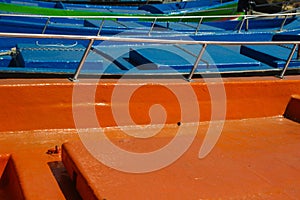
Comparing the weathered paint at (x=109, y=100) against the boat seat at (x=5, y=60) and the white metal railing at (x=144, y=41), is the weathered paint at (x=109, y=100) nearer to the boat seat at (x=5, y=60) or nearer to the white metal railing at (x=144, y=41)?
the white metal railing at (x=144, y=41)

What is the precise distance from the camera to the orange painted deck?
3100 mm

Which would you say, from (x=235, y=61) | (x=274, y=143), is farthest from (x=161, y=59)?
(x=274, y=143)

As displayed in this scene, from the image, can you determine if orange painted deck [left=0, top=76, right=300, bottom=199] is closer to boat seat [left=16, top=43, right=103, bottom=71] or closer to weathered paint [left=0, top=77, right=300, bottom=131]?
weathered paint [left=0, top=77, right=300, bottom=131]

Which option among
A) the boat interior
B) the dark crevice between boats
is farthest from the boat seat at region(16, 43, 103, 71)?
the dark crevice between boats

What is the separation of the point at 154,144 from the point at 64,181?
2.64 ft

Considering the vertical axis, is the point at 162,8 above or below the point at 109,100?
below

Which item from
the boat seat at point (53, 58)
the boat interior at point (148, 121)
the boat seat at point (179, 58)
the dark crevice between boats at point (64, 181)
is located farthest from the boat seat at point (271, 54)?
the dark crevice between boats at point (64, 181)

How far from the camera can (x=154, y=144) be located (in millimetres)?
3846

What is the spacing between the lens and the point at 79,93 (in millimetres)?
4305

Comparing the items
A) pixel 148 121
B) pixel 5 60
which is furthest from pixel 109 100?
pixel 5 60

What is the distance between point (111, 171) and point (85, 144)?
536mm

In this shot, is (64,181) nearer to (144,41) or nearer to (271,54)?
(144,41)

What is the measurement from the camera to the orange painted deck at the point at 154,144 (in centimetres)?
310

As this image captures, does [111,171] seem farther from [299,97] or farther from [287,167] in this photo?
[299,97]
